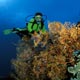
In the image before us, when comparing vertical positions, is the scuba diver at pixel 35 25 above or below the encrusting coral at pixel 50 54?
above

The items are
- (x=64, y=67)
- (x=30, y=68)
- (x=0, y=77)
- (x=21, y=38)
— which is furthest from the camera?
(x=0, y=77)

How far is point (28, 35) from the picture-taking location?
6.79m

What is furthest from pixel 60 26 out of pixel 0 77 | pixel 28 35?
pixel 0 77

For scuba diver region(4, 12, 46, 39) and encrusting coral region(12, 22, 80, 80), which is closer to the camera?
encrusting coral region(12, 22, 80, 80)

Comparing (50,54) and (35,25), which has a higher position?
(35,25)

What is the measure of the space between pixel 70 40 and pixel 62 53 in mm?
287

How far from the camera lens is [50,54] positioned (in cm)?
607

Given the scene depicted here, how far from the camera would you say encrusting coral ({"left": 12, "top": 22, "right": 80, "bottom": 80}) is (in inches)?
234

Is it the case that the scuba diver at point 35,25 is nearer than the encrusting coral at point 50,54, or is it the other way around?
the encrusting coral at point 50,54

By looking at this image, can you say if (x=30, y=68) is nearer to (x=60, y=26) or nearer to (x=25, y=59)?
(x=25, y=59)

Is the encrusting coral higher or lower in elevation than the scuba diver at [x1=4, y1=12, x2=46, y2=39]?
lower

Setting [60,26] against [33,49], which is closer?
[60,26]

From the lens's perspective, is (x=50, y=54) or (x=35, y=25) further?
(x=35, y=25)

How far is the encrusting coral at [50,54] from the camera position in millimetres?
5953
